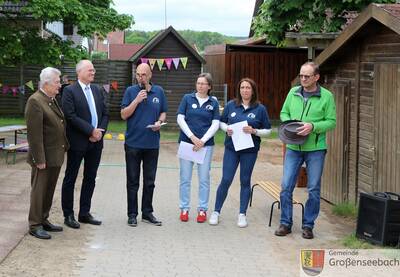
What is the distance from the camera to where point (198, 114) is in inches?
311

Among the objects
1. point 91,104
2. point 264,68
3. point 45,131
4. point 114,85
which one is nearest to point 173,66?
point 114,85

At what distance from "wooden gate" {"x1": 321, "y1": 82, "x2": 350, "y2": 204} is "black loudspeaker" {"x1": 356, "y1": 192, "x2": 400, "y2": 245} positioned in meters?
2.34

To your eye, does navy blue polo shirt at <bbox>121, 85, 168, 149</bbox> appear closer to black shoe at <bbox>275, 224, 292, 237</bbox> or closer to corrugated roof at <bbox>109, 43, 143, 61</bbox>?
black shoe at <bbox>275, 224, 292, 237</bbox>

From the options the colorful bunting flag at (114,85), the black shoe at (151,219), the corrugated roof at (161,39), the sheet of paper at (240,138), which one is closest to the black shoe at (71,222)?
the black shoe at (151,219)

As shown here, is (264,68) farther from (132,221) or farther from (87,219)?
(87,219)

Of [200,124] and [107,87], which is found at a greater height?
[107,87]

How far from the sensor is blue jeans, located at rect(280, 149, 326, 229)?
7.43m

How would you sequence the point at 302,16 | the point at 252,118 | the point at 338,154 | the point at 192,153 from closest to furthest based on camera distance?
the point at 252,118 < the point at 192,153 < the point at 338,154 < the point at 302,16

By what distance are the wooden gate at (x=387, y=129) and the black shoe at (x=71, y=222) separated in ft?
12.9

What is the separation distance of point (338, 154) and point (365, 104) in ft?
3.67

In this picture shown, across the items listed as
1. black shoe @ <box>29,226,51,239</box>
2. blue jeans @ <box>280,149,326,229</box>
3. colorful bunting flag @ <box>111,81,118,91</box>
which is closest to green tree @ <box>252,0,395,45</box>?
colorful bunting flag @ <box>111,81,118,91</box>

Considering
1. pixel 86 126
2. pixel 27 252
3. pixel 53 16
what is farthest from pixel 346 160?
pixel 53 16

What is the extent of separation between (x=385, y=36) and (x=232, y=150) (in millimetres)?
2556

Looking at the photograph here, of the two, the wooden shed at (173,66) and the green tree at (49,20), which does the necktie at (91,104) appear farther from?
the wooden shed at (173,66)
